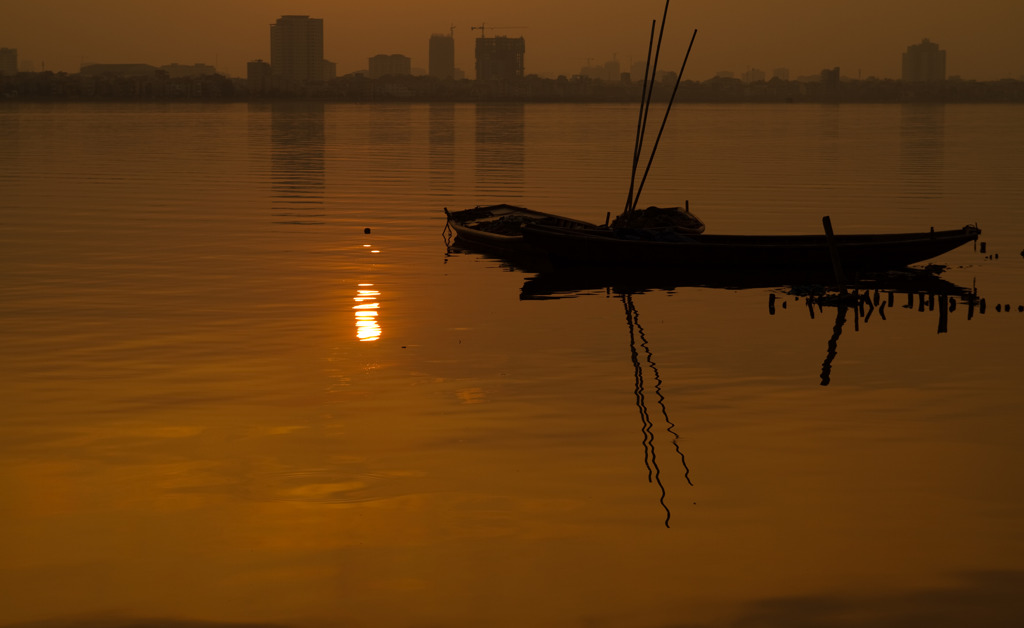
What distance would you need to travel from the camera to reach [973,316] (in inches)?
957

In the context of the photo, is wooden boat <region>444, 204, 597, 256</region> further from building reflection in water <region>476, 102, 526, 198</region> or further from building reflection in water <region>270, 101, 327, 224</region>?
building reflection in water <region>476, 102, 526, 198</region>

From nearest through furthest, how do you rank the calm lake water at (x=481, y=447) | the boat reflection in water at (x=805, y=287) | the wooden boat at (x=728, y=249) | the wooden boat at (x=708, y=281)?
1. the calm lake water at (x=481, y=447)
2. the boat reflection in water at (x=805, y=287)
3. the wooden boat at (x=708, y=281)
4. the wooden boat at (x=728, y=249)

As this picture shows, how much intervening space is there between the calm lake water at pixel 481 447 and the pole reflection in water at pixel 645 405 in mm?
61

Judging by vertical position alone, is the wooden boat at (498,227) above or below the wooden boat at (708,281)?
above

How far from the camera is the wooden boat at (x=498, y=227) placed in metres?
33.0

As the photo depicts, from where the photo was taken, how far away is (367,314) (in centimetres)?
2397

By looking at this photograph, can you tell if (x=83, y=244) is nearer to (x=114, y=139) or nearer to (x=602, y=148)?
(x=602, y=148)

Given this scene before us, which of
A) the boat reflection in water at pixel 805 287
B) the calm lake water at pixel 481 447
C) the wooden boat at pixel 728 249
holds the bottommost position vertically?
the calm lake water at pixel 481 447

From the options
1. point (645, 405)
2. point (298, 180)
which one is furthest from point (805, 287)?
point (298, 180)

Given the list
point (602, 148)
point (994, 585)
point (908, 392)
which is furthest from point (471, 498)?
point (602, 148)

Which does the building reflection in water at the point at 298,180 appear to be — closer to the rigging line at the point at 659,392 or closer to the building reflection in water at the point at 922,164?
the rigging line at the point at 659,392

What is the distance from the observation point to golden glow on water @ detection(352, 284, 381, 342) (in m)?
21.9

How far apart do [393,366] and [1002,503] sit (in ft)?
30.8

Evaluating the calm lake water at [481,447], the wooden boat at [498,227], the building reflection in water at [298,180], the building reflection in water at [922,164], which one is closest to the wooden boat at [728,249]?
the calm lake water at [481,447]
